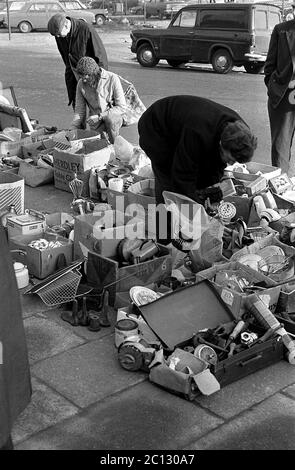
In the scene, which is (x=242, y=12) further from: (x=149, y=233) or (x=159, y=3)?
(x=159, y=3)

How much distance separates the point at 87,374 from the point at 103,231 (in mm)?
1263

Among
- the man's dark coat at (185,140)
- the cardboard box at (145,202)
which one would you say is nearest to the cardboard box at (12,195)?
the cardboard box at (145,202)

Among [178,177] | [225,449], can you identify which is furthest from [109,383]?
[178,177]

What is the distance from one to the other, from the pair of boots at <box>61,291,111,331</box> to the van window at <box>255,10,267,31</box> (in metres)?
13.3

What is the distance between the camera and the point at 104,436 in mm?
3211

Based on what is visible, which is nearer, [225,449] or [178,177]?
[225,449]

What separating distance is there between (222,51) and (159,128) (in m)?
12.5

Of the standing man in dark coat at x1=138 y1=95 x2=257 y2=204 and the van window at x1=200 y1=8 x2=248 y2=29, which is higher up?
the standing man in dark coat at x1=138 y1=95 x2=257 y2=204

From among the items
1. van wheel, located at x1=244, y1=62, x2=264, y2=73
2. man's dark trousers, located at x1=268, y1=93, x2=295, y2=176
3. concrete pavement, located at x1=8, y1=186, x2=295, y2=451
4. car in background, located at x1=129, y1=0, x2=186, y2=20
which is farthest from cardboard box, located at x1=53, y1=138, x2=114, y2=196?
car in background, located at x1=129, y1=0, x2=186, y2=20

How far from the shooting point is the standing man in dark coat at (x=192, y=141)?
4.17 meters

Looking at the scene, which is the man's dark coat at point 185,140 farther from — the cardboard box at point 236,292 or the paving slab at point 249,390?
the paving slab at point 249,390

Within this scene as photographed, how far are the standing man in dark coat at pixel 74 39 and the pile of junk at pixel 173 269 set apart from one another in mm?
2056

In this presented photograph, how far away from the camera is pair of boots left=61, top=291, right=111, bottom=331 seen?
4.23 m

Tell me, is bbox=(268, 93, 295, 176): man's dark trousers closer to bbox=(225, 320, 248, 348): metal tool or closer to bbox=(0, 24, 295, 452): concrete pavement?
bbox=(225, 320, 248, 348): metal tool
